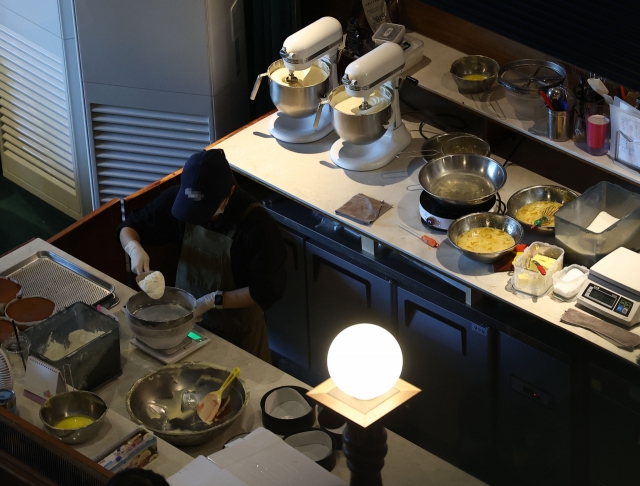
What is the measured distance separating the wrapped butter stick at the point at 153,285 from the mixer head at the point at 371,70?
1.11m

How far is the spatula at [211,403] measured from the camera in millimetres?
3049

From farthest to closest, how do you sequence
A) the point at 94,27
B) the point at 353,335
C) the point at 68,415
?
the point at 94,27
the point at 68,415
the point at 353,335

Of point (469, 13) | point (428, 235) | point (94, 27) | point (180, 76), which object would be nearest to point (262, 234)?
point (428, 235)

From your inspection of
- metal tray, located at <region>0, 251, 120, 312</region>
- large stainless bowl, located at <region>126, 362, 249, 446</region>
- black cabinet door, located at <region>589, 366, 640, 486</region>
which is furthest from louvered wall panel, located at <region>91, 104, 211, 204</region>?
black cabinet door, located at <region>589, 366, 640, 486</region>

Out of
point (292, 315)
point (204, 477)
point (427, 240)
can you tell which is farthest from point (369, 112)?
point (204, 477)

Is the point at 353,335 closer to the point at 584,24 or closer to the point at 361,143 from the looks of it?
the point at 584,24

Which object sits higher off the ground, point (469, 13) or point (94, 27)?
point (469, 13)

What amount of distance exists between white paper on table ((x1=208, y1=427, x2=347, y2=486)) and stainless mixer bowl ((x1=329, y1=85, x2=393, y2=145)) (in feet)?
5.56

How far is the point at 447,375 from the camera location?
4016mm

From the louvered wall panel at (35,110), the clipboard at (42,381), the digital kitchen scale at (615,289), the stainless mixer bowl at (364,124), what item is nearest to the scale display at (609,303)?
the digital kitchen scale at (615,289)

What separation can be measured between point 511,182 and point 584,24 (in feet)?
9.90

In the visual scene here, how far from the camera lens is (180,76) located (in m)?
4.61

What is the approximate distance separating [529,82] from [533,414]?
1420mm

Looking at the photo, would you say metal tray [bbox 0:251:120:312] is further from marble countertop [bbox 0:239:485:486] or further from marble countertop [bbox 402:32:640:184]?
marble countertop [bbox 402:32:640:184]
